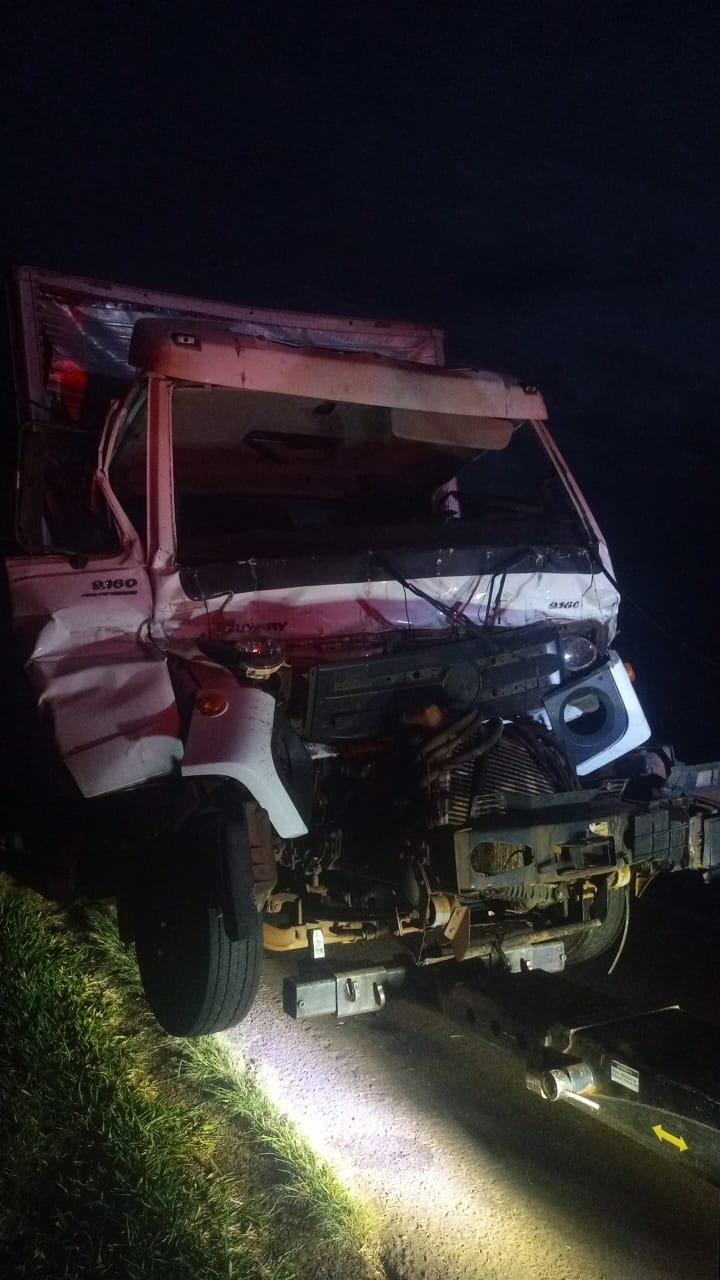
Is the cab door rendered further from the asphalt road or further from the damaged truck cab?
the asphalt road

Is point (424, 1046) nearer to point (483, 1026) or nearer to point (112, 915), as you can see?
point (483, 1026)

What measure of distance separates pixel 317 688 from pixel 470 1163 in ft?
6.35

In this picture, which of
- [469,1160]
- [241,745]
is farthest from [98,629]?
[469,1160]

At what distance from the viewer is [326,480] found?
5703mm

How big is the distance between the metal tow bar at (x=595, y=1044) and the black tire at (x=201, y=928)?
555 mm

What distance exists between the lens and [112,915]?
16.2 ft

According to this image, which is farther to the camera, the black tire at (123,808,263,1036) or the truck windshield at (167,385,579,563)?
the truck windshield at (167,385,579,563)

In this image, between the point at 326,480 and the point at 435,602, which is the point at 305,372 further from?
the point at 326,480

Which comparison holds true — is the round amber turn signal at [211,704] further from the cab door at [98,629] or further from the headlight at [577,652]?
the headlight at [577,652]

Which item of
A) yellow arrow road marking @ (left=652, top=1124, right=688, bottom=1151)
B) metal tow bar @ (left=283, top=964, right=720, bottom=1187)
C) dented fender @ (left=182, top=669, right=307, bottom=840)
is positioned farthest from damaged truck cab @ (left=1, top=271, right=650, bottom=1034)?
yellow arrow road marking @ (left=652, top=1124, right=688, bottom=1151)

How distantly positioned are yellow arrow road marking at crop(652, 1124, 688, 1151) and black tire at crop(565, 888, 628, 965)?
1228 millimetres

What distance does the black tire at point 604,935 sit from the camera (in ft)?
13.6

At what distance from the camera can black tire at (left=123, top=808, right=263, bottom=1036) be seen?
9.98 ft

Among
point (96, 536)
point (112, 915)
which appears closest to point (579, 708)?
point (96, 536)
